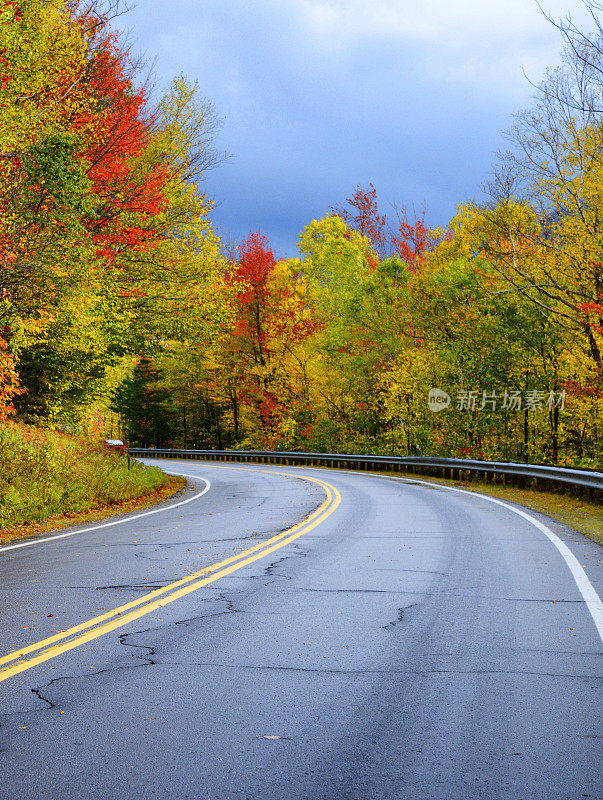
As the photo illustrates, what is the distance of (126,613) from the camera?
5.87 metres

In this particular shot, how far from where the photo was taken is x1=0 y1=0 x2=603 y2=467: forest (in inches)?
504

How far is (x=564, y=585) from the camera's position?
6992mm

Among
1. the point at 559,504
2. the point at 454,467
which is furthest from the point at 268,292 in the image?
the point at 559,504

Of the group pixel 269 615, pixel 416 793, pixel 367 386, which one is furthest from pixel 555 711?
pixel 367 386

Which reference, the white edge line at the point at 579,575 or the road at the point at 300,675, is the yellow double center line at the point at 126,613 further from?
the white edge line at the point at 579,575

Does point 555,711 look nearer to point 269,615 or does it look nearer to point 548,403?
point 269,615

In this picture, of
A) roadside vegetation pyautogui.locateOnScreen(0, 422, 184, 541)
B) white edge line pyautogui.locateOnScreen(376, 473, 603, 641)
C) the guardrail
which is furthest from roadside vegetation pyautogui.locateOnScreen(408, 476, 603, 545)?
roadside vegetation pyautogui.locateOnScreen(0, 422, 184, 541)

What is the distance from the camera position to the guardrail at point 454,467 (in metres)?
15.6

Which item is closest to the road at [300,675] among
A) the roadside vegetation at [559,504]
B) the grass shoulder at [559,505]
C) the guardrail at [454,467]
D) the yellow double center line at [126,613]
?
the yellow double center line at [126,613]

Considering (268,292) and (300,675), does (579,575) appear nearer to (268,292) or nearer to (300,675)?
(300,675)

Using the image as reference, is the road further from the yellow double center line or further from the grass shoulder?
the grass shoulder

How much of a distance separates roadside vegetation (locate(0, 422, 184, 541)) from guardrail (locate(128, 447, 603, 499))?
9766mm

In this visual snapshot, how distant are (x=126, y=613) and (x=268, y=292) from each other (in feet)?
125

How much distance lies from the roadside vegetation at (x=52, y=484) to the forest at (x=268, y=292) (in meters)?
1.41
